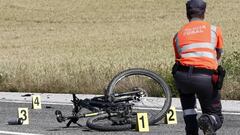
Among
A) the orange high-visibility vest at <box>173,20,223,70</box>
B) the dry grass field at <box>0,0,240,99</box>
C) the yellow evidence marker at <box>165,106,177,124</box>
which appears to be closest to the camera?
the orange high-visibility vest at <box>173,20,223,70</box>

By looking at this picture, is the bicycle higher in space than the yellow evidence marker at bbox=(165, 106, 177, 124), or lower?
higher

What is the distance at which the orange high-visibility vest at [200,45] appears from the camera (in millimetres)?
6891

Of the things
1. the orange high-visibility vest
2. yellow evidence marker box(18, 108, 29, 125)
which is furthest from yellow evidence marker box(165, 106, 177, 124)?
the orange high-visibility vest

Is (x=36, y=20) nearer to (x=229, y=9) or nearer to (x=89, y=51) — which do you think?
(x=229, y=9)

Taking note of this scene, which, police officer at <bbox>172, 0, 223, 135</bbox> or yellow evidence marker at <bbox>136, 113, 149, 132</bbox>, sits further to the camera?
yellow evidence marker at <bbox>136, 113, 149, 132</bbox>

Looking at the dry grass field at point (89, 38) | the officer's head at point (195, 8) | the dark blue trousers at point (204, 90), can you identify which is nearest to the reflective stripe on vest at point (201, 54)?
the dark blue trousers at point (204, 90)

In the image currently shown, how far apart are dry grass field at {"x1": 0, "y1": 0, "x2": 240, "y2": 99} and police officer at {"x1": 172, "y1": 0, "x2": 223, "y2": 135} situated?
6369mm

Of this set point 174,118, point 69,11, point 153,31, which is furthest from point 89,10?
point 174,118

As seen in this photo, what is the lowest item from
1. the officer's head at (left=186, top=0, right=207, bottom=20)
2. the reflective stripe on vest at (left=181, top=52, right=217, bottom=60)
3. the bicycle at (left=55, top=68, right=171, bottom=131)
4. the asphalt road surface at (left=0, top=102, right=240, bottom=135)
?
the asphalt road surface at (left=0, top=102, right=240, bottom=135)

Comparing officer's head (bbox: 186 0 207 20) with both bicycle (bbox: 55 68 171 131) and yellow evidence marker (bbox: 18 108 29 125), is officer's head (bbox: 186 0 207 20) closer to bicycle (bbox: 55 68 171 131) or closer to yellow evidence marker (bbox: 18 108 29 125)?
bicycle (bbox: 55 68 171 131)

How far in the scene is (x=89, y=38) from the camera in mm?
46625

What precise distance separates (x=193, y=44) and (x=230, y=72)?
329 inches

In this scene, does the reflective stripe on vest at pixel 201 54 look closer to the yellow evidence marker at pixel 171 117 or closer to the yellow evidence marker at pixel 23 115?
the yellow evidence marker at pixel 171 117

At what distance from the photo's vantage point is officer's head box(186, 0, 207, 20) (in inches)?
274
